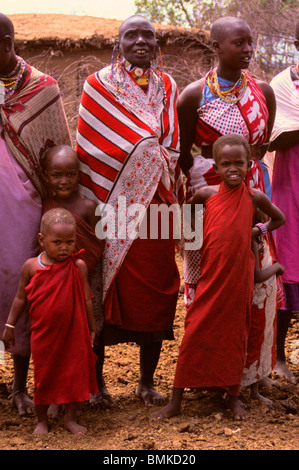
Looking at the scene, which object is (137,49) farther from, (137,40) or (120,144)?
(120,144)

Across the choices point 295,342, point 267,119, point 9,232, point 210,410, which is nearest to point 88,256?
point 9,232

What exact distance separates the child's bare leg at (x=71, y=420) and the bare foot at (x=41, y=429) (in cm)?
10

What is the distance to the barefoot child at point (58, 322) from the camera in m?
3.34

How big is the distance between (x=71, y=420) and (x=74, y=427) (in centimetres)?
5

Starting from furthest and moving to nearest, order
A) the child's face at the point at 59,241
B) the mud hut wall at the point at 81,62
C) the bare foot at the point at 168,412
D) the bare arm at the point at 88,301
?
the mud hut wall at the point at 81,62 < the bare foot at the point at 168,412 < the bare arm at the point at 88,301 < the child's face at the point at 59,241

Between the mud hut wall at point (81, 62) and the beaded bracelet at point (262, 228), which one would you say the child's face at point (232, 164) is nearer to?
the beaded bracelet at point (262, 228)

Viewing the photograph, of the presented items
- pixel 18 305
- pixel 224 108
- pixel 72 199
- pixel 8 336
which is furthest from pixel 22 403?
pixel 224 108

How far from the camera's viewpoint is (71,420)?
3.44 meters

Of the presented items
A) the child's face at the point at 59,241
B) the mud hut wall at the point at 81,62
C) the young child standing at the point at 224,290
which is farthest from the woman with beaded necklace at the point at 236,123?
the mud hut wall at the point at 81,62

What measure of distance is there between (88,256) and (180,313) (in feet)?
8.43

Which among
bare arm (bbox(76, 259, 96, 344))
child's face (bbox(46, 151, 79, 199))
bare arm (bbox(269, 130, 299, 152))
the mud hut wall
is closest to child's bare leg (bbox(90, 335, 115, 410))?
bare arm (bbox(76, 259, 96, 344))

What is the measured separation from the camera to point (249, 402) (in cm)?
379

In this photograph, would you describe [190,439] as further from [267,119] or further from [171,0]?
[171,0]

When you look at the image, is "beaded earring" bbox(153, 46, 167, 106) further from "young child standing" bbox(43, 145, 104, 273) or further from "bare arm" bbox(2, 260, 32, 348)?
"bare arm" bbox(2, 260, 32, 348)
